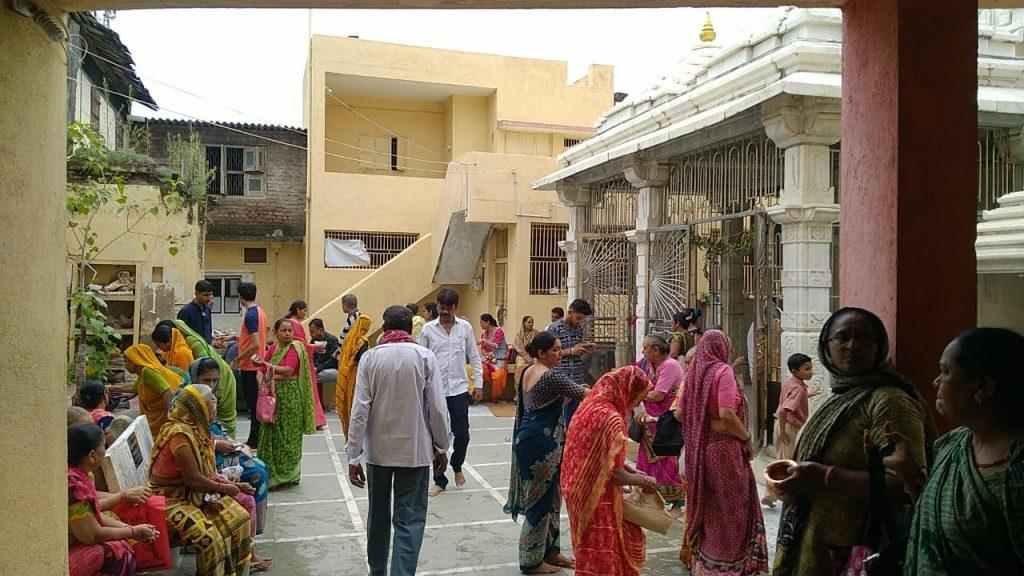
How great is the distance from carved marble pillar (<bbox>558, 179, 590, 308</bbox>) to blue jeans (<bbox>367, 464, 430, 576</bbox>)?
24.6 feet

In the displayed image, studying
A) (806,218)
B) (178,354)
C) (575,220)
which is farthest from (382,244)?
(806,218)

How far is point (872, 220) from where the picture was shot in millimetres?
3029

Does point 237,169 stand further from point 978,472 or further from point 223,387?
point 978,472

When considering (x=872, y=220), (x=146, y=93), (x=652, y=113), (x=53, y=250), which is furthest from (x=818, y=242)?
(x=146, y=93)

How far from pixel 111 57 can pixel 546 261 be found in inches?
380

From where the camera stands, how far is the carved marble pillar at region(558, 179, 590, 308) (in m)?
11.8

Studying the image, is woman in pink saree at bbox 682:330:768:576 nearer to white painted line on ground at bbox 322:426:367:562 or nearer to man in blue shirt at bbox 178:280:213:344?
white painted line on ground at bbox 322:426:367:562

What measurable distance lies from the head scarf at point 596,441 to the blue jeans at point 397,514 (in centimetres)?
95

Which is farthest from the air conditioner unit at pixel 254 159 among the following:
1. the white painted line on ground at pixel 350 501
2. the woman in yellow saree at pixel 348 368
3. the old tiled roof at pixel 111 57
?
the woman in yellow saree at pixel 348 368

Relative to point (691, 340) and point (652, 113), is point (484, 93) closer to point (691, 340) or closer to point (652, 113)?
point (652, 113)

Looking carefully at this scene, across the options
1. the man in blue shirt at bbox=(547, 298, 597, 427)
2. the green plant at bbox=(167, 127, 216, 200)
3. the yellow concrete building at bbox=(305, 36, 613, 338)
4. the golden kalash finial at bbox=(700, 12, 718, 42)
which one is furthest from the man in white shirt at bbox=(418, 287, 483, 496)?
the yellow concrete building at bbox=(305, 36, 613, 338)

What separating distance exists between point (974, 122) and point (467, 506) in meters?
4.79

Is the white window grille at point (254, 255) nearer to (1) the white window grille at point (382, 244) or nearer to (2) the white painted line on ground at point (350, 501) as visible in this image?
(1) the white window grille at point (382, 244)

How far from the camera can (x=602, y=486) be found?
386 centimetres
